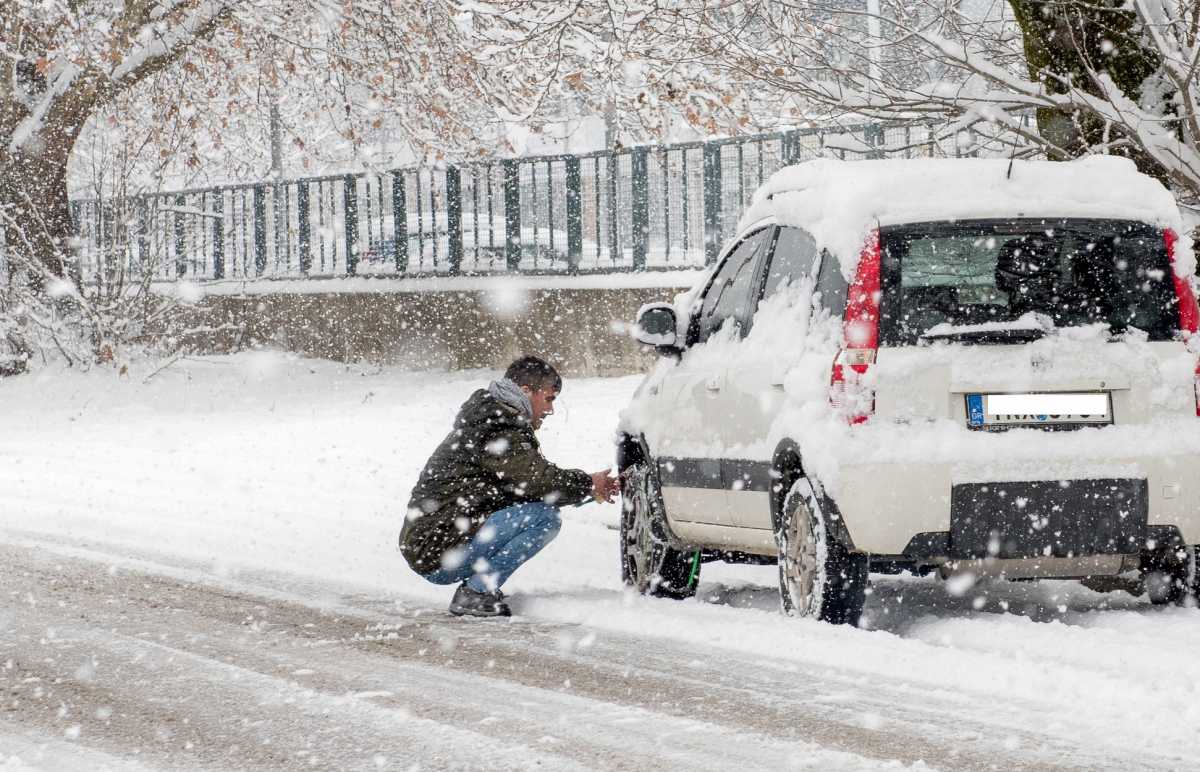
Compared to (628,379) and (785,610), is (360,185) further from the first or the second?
(785,610)

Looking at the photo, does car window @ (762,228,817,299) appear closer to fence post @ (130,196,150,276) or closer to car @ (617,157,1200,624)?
car @ (617,157,1200,624)

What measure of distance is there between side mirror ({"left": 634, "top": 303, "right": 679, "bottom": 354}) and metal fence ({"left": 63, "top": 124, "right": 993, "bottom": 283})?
4.34 metres

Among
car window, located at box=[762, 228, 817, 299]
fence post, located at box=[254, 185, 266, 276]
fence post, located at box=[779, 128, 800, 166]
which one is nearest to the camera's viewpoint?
car window, located at box=[762, 228, 817, 299]

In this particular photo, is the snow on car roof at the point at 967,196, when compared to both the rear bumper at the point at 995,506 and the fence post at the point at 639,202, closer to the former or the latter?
the rear bumper at the point at 995,506

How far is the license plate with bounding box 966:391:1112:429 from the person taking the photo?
6316 millimetres

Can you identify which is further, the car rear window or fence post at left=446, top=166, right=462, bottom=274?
fence post at left=446, top=166, right=462, bottom=274

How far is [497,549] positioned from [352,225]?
47.8ft

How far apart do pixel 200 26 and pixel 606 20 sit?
232 inches

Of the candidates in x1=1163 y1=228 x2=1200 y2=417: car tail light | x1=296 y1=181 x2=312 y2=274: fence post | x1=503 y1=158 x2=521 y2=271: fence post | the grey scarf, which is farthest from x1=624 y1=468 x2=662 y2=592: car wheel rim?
x1=296 y1=181 x2=312 y2=274: fence post

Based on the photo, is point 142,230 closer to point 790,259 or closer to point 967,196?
point 790,259

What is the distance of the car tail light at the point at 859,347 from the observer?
6.31 meters

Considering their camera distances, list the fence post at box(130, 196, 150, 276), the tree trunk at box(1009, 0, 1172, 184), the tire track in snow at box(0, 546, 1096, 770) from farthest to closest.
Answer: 1. the fence post at box(130, 196, 150, 276)
2. the tree trunk at box(1009, 0, 1172, 184)
3. the tire track in snow at box(0, 546, 1096, 770)

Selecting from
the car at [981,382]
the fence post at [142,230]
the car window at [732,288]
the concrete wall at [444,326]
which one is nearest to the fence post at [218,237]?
the concrete wall at [444,326]

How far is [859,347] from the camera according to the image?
634cm
